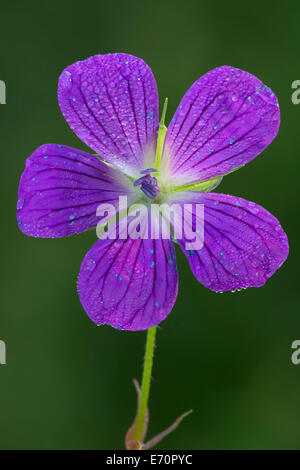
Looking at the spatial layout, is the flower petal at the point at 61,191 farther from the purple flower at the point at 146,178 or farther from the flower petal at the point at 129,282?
the flower petal at the point at 129,282

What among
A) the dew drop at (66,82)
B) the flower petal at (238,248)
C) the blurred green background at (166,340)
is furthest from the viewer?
the blurred green background at (166,340)

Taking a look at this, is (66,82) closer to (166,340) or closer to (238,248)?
(238,248)

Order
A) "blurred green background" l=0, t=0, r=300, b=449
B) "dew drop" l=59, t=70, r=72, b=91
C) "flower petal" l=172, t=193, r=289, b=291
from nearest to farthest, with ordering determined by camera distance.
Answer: "flower petal" l=172, t=193, r=289, b=291 < "dew drop" l=59, t=70, r=72, b=91 < "blurred green background" l=0, t=0, r=300, b=449

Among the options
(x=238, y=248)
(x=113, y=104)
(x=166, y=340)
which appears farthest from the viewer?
(x=166, y=340)

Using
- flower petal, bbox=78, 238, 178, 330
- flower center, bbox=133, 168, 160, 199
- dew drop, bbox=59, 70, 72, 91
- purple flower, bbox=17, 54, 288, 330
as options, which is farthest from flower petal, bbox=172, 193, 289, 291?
dew drop, bbox=59, 70, 72, 91

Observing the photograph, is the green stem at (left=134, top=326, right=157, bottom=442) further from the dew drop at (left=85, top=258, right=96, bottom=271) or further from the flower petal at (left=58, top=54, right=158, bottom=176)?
the flower petal at (left=58, top=54, right=158, bottom=176)

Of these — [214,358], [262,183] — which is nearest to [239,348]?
[214,358]

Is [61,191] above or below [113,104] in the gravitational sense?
below

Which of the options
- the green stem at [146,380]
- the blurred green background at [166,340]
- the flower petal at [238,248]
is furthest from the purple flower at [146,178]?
the blurred green background at [166,340]

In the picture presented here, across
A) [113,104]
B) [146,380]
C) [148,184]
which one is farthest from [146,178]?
[146,380]
